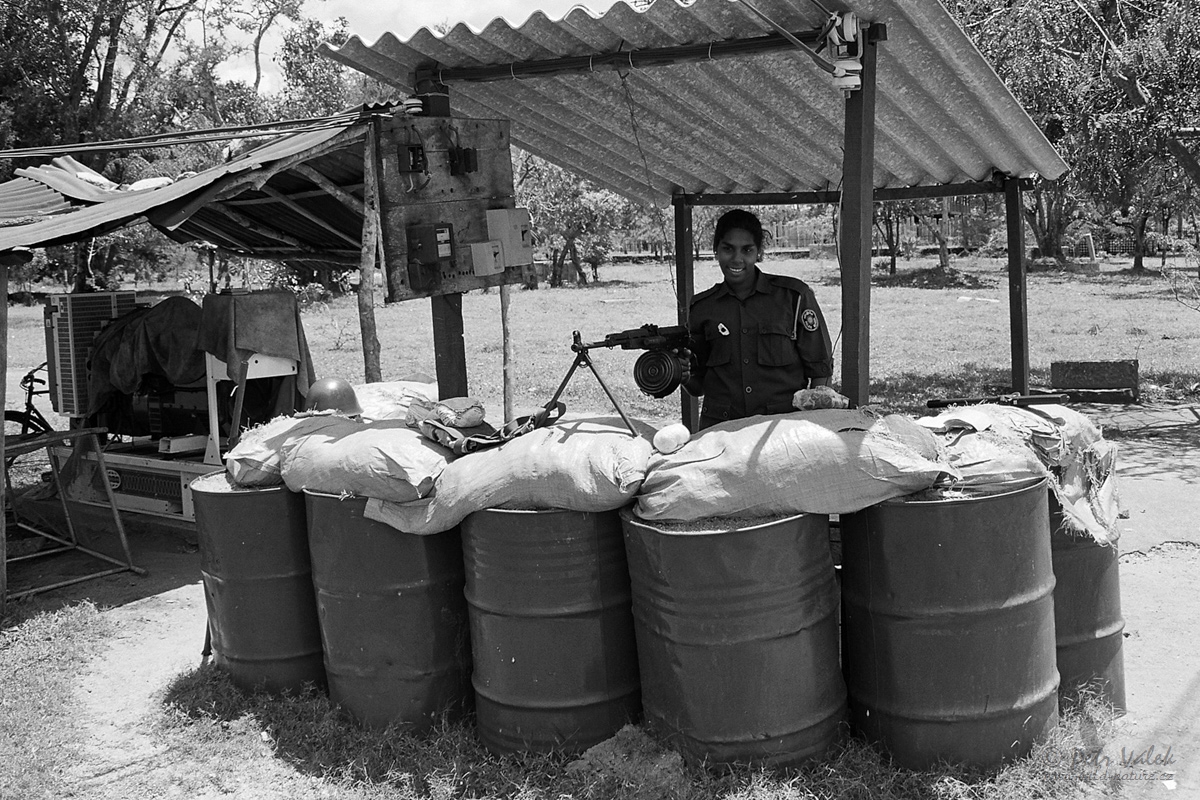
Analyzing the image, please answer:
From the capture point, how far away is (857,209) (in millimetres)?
4352

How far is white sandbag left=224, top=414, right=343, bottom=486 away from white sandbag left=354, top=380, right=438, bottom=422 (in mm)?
442

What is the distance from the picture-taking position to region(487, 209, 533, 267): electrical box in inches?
218

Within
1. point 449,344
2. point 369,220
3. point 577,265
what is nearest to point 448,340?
point 449,344

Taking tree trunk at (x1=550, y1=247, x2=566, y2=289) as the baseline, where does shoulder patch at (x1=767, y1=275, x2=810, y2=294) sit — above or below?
below

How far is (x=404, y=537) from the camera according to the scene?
377 centimetres

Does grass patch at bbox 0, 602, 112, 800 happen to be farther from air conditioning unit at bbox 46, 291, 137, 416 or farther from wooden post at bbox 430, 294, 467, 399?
air conditioning unit at bbox 46, 291, 137, 416

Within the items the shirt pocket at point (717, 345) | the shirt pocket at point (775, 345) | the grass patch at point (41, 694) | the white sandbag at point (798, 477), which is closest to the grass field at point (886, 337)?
the shirt pocket at point (775, 345)

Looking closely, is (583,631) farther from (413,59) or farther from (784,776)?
(413,59)

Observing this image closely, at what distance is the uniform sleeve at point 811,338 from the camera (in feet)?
15.3

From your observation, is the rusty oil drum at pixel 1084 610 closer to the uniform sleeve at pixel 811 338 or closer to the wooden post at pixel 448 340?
the uniform sleeve at pixel 811 338

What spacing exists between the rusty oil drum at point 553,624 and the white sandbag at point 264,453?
0.95m

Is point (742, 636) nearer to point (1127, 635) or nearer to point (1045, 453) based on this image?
point (1045, 453)

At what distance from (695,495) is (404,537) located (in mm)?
1116

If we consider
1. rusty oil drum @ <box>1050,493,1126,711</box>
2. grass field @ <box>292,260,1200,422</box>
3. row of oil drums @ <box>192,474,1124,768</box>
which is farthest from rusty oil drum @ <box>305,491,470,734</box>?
grass field @ <box>292,260,1200,422</box>
